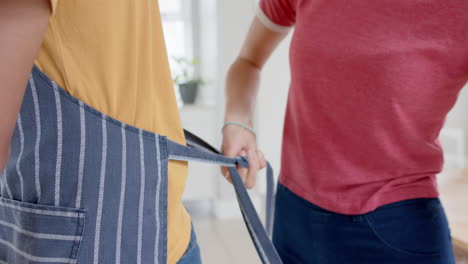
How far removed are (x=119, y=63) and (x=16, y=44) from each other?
6.2 inches

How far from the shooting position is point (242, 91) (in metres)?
1.04

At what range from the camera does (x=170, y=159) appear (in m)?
0.62

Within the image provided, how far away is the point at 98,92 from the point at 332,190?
54cm

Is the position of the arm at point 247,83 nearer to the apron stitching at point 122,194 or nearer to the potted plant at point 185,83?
the apron stitching at point 122,194

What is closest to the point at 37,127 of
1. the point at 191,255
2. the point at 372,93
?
the point at 191,255

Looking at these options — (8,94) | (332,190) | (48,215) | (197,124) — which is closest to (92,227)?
(48,215)

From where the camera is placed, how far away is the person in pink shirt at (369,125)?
2.68ft

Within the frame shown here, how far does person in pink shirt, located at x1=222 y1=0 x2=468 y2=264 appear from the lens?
2.68ft

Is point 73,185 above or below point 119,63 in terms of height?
below

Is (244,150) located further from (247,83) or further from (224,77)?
(224,77)

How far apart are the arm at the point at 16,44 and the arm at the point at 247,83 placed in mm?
521

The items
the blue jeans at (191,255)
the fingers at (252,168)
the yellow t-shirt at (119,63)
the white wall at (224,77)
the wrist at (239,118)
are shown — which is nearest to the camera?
the yellow t-shirt at (119,63)

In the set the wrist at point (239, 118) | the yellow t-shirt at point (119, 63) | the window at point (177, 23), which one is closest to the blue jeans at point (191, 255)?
the yellow t-shirt at point (119, 63)

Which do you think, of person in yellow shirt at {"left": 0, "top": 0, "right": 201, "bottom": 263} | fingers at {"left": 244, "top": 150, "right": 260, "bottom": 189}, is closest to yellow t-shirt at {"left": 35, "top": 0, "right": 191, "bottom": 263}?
person in yellow shirt at {"left": 0, "top": 0, "right": 201, "bottom": 263}
